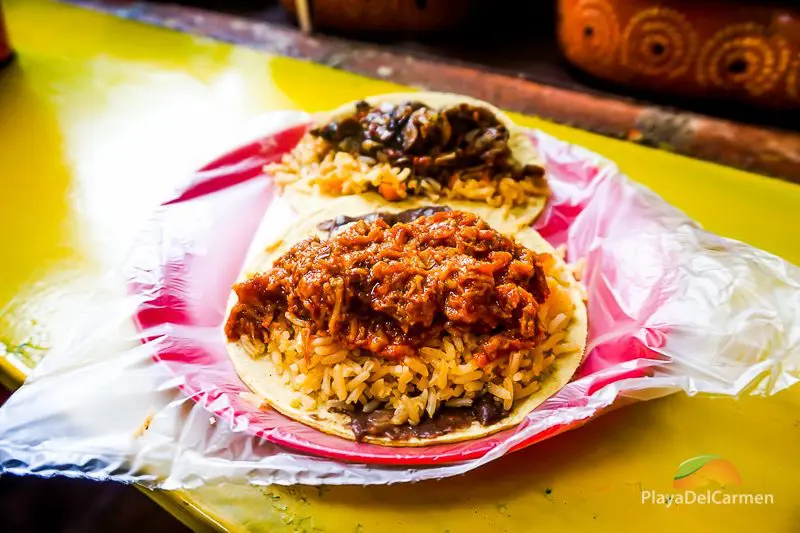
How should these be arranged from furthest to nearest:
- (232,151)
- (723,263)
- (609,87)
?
(609,87)
(232,151)
(723,263)

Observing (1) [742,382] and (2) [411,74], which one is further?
(2) [411,74]

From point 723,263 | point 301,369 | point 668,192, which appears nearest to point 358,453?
point 301,369

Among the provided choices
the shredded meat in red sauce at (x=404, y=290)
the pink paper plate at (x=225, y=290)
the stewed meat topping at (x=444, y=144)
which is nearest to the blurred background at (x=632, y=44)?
the pink paper plate at (x=225, y=290)

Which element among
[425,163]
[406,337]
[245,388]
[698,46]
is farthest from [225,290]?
[698,46]

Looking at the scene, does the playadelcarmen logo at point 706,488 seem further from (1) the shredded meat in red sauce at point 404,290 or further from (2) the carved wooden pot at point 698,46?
(2) the carved wooden pot at point 698,46

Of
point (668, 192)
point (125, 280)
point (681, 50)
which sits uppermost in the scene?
point (681, 50)

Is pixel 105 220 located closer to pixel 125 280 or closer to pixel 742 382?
pixel 125 280

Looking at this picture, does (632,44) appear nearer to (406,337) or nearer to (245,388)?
(406,337)
